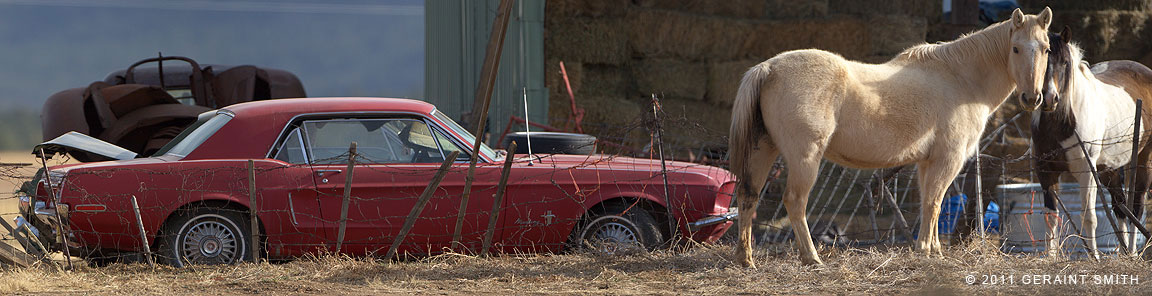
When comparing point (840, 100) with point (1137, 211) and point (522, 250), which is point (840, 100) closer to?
point (522, 250)

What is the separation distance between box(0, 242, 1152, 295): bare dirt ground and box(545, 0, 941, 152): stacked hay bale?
5.49 meters

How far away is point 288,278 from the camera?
6.07m

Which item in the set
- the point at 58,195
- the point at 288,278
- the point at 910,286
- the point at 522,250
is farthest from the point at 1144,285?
the point at 58,195

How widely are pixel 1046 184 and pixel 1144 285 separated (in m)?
2.19

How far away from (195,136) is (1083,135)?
20.0 feet

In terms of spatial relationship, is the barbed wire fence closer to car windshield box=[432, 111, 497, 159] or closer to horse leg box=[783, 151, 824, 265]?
car windshield box=[432, 111, 497, 159]

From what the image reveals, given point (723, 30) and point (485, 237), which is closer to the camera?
point (485, 237)

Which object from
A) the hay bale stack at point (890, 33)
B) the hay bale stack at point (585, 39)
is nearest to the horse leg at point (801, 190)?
the hay bale stack at point (585, 39)

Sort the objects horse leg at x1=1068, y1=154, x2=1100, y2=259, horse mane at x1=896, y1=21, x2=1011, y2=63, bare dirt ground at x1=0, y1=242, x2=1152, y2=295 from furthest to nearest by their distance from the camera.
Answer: horse leg at x1=1068, y1=154, x2=1100, y2=259, horse mane at x1=896, y1=21, x2=1011, y2=63, bare dirt ground at x1=0, y1=242, x2=1152, y2=295

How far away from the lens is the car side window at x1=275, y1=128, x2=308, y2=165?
21.8 ft

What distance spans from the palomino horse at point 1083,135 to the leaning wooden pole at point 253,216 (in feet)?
16.6

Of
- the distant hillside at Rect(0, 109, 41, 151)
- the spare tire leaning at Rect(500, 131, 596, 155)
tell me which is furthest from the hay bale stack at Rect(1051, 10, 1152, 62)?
the distant hillside at Rect(0, 109, 41, 151)

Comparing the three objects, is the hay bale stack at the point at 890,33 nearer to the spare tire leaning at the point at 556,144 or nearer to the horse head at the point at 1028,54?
the spare tire leaning at the point at 556,144

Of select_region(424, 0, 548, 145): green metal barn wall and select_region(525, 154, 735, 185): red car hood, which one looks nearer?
select_region(525, 154, 735, 185): red car hood
